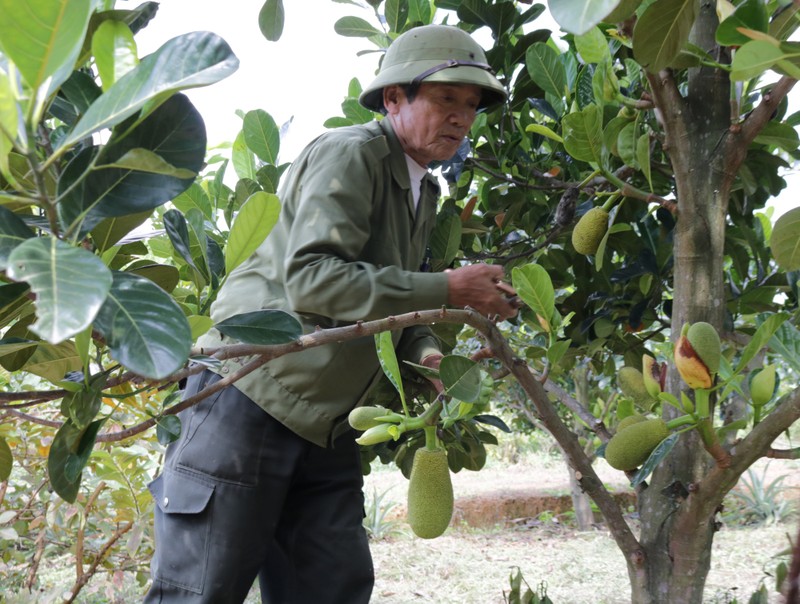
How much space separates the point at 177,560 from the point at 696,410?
0.82 m

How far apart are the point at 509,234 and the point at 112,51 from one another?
3.87 feet

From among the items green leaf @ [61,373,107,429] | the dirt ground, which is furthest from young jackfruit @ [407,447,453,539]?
the dirt ground

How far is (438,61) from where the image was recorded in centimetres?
125

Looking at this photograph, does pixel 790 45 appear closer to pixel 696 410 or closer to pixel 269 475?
pixel 696 410

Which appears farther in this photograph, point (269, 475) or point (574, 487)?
point (574, 487)

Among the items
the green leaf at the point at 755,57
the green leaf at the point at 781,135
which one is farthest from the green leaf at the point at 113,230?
the green leaf at the point at 781,135

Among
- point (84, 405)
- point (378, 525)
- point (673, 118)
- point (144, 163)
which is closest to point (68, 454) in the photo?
point (84, 405)

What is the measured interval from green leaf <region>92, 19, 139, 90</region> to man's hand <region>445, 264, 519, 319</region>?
630mm

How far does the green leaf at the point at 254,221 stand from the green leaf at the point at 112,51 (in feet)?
0.59

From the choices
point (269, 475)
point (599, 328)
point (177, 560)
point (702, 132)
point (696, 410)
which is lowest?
point (177, 560)

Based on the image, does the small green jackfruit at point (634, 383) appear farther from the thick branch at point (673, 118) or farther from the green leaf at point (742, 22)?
the green leaf at point (742, 22)

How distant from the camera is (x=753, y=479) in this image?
4.60m

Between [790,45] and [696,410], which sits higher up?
[790,45]

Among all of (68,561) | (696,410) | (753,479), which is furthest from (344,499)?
(753,479)
